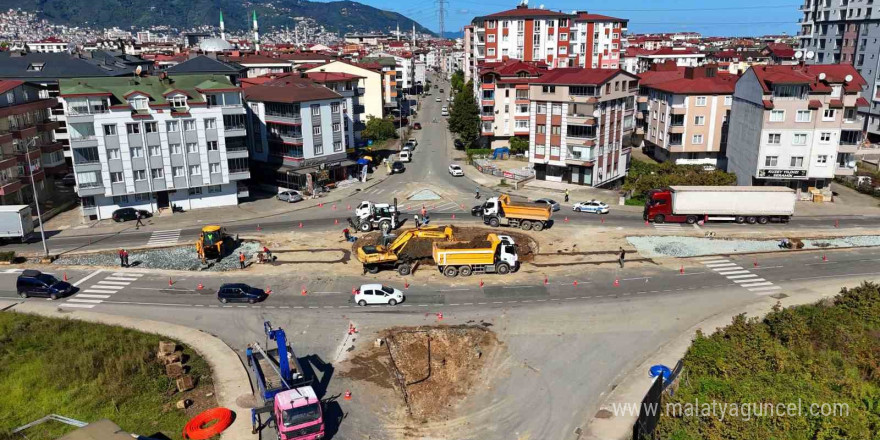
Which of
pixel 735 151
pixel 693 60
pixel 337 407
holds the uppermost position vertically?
pixel 693 60

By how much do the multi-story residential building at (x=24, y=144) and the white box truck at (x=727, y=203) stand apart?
67.9 metres

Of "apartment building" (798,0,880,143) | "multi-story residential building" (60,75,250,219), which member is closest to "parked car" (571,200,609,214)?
"multi-story residential building" (60,75,250,219)

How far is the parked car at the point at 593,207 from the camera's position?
67.6 metres

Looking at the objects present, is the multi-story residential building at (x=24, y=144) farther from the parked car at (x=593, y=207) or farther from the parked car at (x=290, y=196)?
the parked car at (x=593, y=207)

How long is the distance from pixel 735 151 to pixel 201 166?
67427 mm

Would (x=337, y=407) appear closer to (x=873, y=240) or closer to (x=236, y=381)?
(x=236, y=381)

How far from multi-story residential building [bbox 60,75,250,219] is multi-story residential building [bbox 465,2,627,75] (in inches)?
3046

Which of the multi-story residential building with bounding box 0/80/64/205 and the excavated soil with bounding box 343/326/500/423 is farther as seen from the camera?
the multi-story residential building with bounding box 0/80/64/205

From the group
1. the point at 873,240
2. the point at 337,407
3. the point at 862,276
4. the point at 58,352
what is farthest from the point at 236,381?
the point at 873,240

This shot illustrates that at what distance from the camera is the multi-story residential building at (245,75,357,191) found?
7862 centimetres

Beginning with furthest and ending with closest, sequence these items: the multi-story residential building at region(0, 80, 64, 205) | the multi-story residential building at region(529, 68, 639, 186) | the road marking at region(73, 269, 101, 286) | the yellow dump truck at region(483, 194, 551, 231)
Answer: the multi-story residential building at region(529, 68, 639, 186) < the multi-story residential building at region(0, 80, 64, 205) < the yellow dump truck at region(483, 194, 551, 231) < the road marking at region(73, 269, 101, 286)

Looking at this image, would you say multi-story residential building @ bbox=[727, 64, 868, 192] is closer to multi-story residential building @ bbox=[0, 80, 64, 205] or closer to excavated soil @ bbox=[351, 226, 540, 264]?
excavated soil @ bbox=[351, 226, 540, 264]

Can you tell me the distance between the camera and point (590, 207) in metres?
67.9

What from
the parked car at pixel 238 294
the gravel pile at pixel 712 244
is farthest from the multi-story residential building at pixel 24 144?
the gravel pile at pixel 712 244
